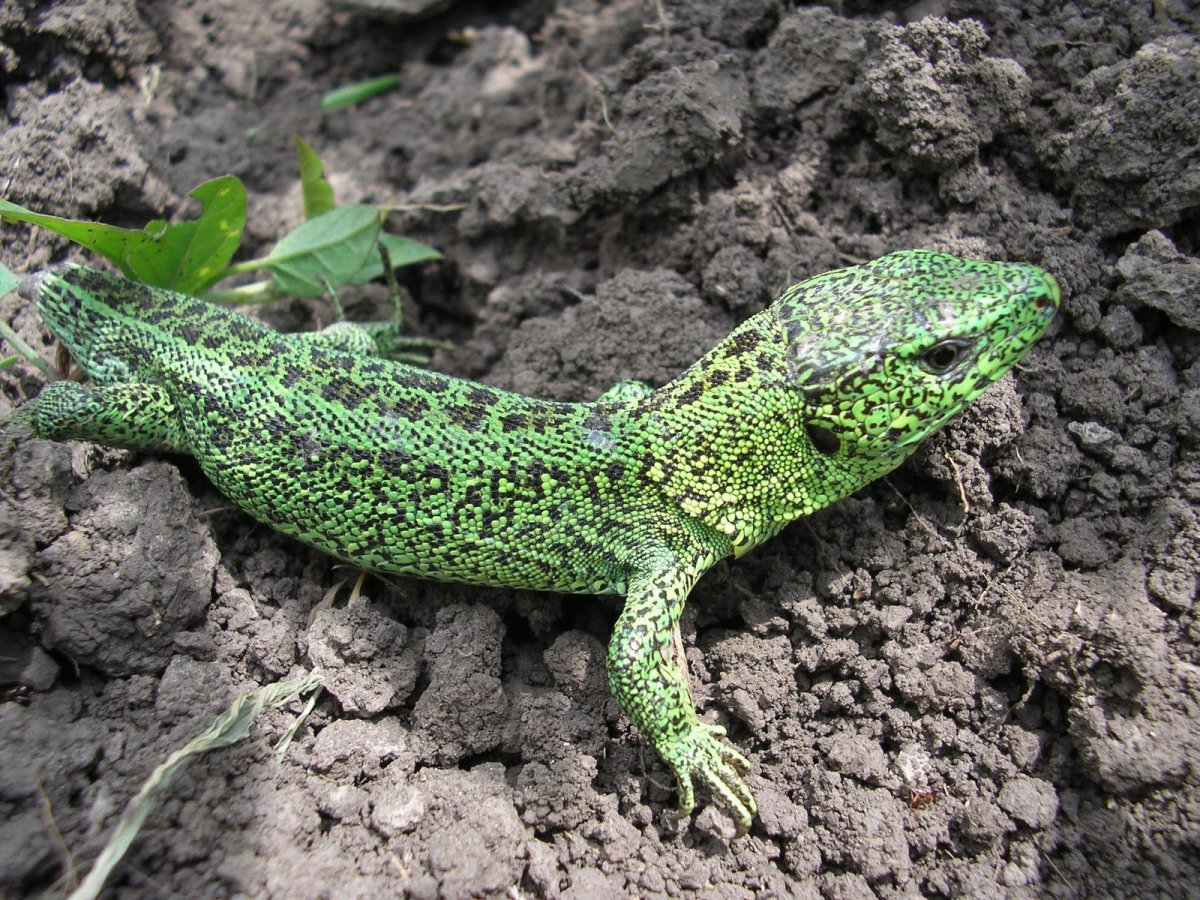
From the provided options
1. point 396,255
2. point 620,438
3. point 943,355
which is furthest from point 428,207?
point 943,355

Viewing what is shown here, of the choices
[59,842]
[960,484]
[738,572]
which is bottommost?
[738,572]

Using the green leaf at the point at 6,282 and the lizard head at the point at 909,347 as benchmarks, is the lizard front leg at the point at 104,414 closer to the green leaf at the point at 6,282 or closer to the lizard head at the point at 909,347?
the green leaf at the point at 6,282

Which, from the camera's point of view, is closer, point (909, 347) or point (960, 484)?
point (909, 347)

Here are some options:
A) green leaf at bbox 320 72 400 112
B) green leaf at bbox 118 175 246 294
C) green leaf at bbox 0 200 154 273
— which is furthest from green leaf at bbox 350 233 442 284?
green leaf at bbox 320 72 400 112

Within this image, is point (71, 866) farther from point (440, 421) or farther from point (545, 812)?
point (440, 421)

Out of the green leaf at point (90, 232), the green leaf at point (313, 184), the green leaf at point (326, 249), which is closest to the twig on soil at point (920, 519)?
the green leaf at point (326, 249)

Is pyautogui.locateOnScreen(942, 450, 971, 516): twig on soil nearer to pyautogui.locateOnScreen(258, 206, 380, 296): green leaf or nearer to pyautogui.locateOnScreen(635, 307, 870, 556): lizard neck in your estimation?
pyautogui.locateOnScreen(635, 307, 870, 556): lizard neck

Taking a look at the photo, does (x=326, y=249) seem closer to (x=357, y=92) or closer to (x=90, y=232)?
(x=90, y=232)
